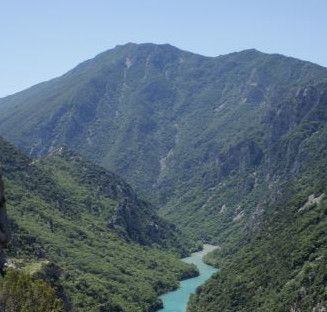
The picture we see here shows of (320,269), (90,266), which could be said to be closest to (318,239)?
(320,269)

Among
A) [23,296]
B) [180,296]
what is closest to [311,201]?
[180,296]

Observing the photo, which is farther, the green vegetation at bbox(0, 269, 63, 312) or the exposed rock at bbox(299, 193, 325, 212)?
the exposed rock at bbox(299, 193, 325, 212)

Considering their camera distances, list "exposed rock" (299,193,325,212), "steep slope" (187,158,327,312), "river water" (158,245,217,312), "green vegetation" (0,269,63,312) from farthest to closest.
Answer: "exposed rock" (299,193,325,212), "river water" (158,245,217,312), "steep slope" (187,158,327,312), "green vegetation" (0,269,63,312)

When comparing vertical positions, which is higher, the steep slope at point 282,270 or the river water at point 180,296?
the steep slope at point 282,270

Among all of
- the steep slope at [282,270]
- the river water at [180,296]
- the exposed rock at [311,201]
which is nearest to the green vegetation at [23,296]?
the steep slope at [282,270]

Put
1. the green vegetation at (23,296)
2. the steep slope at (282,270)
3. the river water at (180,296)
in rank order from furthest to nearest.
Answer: the river water at (180,296) < the steep slope at (282,270) < the green vegetation at (23,296)

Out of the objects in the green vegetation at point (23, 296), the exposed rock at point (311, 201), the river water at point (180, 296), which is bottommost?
the river water at point (180, 296)

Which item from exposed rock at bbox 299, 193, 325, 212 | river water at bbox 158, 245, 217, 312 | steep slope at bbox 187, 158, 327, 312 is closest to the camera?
steep slope at bbox 187, 158, 327, 312

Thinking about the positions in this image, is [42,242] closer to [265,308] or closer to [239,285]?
[239,285]

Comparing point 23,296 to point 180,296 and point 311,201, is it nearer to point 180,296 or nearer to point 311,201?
point 180,296

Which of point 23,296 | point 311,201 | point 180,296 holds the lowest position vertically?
point 180,296

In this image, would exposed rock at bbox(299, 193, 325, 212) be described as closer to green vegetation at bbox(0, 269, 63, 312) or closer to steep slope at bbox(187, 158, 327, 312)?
steep slope at bbox(187, 158, 327, 312)

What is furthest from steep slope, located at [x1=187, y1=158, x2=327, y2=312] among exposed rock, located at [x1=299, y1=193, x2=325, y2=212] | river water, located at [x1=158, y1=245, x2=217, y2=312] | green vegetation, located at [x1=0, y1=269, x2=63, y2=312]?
green vegetation, located at [x1=0, y1=269, x2=63, y2=312]

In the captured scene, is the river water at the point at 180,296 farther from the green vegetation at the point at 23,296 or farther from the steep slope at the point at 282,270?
the green vegetation at the point at 23,296
